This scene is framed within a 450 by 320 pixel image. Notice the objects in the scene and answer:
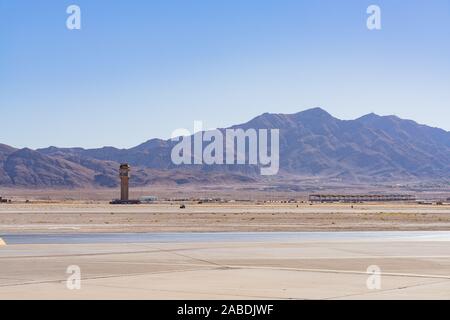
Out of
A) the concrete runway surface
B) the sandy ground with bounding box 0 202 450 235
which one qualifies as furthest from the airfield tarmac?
the sandy ground with bounding box 0 202 450 235

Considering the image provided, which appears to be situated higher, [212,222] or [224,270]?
[224,270]

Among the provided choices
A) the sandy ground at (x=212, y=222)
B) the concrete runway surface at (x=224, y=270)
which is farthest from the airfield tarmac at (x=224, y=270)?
the sandy ground at (x=212, y=222)

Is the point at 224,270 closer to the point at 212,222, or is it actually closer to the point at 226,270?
the point at 226,270

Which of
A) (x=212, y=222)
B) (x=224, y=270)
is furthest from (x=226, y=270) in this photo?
(x=212, y=222)

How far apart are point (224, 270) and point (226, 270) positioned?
57mm

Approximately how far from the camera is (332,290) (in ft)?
58.1

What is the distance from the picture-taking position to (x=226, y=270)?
74.0 ft

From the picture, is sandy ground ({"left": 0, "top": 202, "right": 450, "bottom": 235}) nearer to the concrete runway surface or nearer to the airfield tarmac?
the airfield tarmac

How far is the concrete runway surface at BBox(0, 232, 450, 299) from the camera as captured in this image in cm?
1730

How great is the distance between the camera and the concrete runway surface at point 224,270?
17297 mm

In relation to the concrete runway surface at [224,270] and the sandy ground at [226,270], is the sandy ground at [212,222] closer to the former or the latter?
the concrete runway surface at [224,270]
